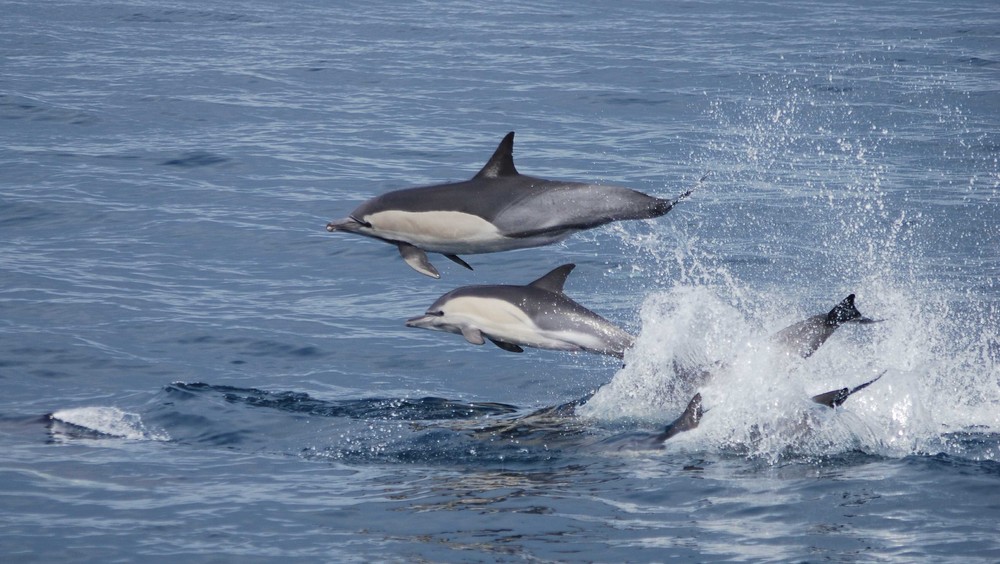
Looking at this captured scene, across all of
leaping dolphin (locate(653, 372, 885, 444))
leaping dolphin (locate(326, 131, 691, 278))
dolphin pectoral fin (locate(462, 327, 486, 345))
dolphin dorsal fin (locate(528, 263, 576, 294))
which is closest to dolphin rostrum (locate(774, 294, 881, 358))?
leaping dolphin (locate(653, 372, 885, 444))

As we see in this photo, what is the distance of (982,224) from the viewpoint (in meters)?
16.4

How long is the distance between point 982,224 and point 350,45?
17614mm

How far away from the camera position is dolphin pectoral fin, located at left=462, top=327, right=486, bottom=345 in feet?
32.1

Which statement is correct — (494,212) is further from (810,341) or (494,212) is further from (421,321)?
(810,341)

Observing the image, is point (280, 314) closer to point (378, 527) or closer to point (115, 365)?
point (115, 365)

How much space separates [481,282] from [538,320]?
4839mm

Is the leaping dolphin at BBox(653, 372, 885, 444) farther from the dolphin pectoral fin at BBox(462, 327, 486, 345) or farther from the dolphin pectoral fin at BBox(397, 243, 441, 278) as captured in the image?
the dolphin pectoral fin at BBox(397, 243, 441, 278)

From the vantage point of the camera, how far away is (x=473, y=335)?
9.88 m

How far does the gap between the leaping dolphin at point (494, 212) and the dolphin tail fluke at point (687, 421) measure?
164 centimetres

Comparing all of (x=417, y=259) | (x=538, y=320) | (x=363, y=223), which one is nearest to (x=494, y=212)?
(x=417, y=259)

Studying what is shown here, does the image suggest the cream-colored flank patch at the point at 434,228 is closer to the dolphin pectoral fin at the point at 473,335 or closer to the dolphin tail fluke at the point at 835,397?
the dolphin pectoral fin at the point at 473,335

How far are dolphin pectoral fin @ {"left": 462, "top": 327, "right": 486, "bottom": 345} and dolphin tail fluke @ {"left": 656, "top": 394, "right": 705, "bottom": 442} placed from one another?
4.95 feet

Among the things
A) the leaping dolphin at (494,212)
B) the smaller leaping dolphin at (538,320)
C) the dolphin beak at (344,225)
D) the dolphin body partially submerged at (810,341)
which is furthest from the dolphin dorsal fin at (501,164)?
the dolphin body partially submerged at (810,341)

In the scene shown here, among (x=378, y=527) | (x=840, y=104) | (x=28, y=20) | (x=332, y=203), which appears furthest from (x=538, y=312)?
(x=28, y=20)
